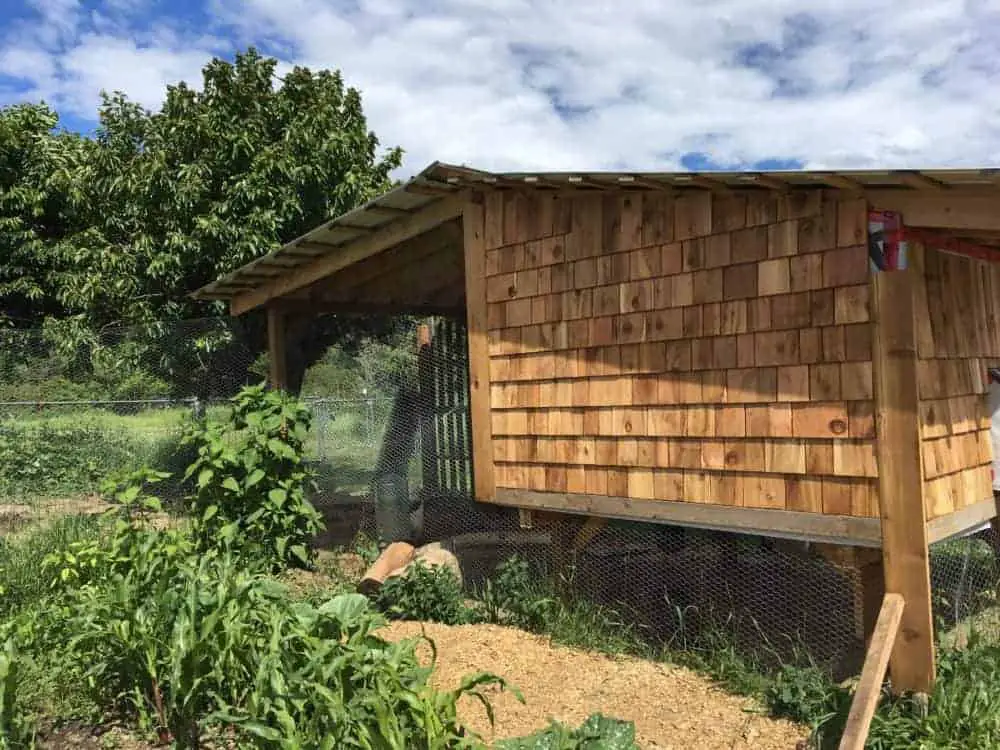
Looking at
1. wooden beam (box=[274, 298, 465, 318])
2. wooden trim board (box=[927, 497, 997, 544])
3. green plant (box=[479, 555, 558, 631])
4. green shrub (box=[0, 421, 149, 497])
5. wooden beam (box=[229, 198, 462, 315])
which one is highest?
wooden beam (box=[229, 198, 462, 315])

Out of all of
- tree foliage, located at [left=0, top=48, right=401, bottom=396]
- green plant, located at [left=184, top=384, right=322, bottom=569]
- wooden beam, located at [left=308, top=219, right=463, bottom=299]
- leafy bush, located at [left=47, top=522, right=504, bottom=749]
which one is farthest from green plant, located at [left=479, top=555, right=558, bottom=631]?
tree foliage, located at [left=0, top=48, right=401, bottom=396]

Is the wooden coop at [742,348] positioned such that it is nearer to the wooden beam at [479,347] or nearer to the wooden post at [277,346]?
the wooden beam at [479,347]

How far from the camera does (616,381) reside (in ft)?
17.6

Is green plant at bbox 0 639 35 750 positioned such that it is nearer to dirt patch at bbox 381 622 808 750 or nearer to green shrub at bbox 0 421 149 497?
dirt patch at bbox 381 622 808 750

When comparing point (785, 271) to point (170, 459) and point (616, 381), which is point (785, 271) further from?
point (170, 459)

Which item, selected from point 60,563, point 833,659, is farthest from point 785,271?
point 60,563

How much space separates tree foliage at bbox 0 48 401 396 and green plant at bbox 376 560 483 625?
4173 mm

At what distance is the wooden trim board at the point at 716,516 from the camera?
416 cm

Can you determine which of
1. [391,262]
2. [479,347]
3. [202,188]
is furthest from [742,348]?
[202,188]

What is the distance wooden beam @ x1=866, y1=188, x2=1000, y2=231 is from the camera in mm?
3620

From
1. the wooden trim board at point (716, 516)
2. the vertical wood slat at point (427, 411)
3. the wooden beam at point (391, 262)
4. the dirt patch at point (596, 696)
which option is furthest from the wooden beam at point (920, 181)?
the vertical wood slat at point (427, 411)

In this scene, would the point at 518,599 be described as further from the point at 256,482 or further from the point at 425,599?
the point at 256,482

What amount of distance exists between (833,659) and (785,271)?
2.32m

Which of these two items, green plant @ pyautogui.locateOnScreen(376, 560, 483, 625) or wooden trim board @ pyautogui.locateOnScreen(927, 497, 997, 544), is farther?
green plant @ pyautogui.locateOnScreen(376, 560, 483, 625)
